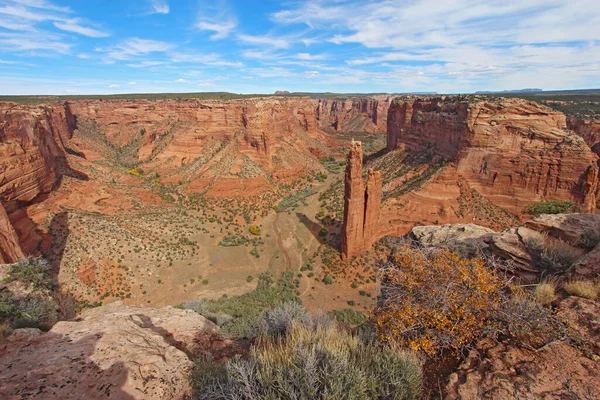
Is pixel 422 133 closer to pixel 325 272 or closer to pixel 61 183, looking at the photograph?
pixel 325 272

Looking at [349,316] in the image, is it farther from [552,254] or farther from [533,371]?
[533,371]

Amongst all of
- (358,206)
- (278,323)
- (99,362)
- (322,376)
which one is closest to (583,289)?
(322,376)

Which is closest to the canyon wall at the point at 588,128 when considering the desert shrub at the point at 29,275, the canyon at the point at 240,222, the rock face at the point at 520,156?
the canyon at the point at 240,222

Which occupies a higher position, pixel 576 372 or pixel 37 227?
pixel 576 372

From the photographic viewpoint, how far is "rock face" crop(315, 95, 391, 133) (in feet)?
452

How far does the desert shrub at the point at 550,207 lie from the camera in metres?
29.5

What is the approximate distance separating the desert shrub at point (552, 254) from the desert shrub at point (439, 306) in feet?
15.6

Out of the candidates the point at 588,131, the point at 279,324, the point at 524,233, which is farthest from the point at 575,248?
the point at 588,131

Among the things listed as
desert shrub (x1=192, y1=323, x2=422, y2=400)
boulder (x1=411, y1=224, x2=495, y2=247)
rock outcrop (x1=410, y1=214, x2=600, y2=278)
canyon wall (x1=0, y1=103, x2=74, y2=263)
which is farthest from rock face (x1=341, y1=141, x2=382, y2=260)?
canyon wall (x1=0, y1=103, x2=74, y2=263)

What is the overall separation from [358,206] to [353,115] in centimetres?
13017

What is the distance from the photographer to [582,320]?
6.29 m

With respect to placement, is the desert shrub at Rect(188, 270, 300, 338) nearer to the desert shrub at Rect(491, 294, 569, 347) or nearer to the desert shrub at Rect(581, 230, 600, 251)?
the desert shrub at Rect(491, 294, 569, 347)

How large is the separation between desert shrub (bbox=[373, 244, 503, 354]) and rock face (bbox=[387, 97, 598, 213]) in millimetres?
31415

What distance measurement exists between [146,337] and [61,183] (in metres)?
29.2
